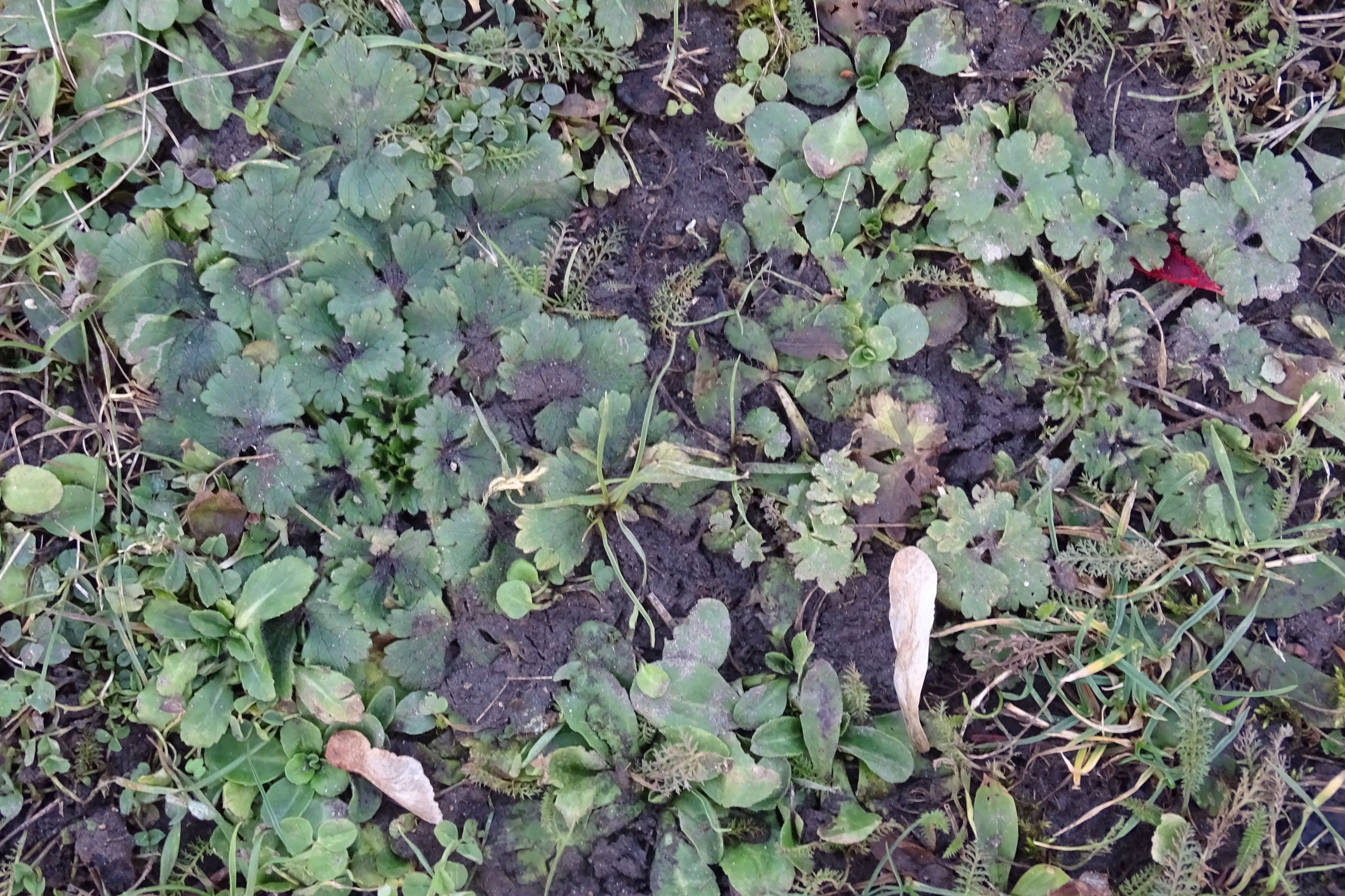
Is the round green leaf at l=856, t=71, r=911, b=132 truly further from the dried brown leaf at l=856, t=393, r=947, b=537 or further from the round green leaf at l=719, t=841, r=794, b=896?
the round green leaf at l=719, t=841, r=794, b=896

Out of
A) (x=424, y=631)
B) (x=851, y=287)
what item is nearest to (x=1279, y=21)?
(x=851, y=287)

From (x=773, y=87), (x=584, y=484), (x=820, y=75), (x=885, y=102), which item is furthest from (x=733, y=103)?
(x=584, y=484)

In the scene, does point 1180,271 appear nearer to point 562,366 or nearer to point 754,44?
point 754,44

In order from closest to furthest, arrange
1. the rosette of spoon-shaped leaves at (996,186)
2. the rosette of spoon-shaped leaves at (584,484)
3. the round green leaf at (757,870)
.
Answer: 1. the round green leaf at (757,870)
2. the rosette of spoon-shaped leaves at (584,484)
3. the rosette of spoon-shaped leaves at (996,186)

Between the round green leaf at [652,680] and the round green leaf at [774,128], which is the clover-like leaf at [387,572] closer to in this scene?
the round green leaf at [652,680]

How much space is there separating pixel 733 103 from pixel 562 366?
0.88 meters

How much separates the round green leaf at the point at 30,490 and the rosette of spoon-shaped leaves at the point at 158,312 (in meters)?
0.34

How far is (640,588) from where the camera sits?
236 centimetres

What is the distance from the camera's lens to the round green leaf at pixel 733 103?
2.46 metres

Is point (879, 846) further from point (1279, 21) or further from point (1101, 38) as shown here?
point (1279, 21)

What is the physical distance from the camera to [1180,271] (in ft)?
8.16

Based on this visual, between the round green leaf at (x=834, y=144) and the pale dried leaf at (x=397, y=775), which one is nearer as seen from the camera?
the pale dried leaf at (x=397, y=775)

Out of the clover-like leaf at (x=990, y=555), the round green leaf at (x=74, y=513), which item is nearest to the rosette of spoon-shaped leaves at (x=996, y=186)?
the clover-like leaf at (x=990, y=555)

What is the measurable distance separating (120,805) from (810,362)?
2.14m
